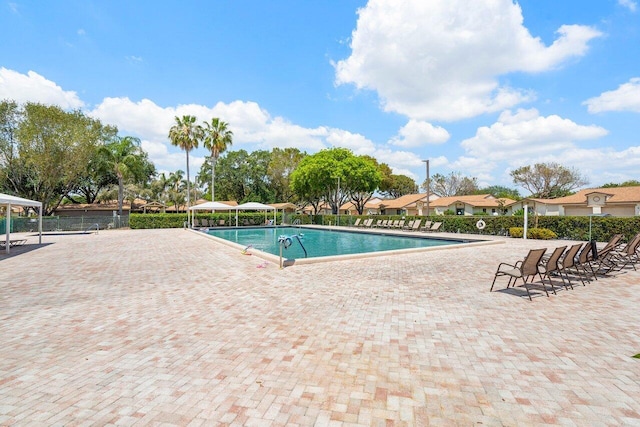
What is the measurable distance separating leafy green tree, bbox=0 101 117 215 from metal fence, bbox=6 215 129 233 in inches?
187

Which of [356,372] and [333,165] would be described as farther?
[333,165]

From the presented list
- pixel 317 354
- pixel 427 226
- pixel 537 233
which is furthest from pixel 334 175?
pixel 317 354

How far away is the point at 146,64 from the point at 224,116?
25892mm

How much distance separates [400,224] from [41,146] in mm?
33361

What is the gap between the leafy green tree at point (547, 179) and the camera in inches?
2083

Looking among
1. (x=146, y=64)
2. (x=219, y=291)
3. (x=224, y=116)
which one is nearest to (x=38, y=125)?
(x=224, y=116)

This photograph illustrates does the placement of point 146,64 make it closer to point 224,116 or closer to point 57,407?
point 57,407

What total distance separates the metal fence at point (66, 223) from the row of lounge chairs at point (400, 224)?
23.9m

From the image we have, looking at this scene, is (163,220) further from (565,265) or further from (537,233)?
(565,265)

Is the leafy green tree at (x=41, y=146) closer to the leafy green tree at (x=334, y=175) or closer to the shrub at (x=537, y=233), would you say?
the leafy green tree at (x=334, y=175)

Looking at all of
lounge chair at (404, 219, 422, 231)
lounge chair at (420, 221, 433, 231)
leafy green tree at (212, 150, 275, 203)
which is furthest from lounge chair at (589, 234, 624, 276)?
leafy green tree at (212, 150, 275, 203)

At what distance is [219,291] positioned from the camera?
690cm

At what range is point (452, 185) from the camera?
228 ft

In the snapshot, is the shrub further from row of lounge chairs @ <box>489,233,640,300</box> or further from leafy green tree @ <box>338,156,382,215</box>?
leafy green tree @ <box>338,156,382,215</box>
